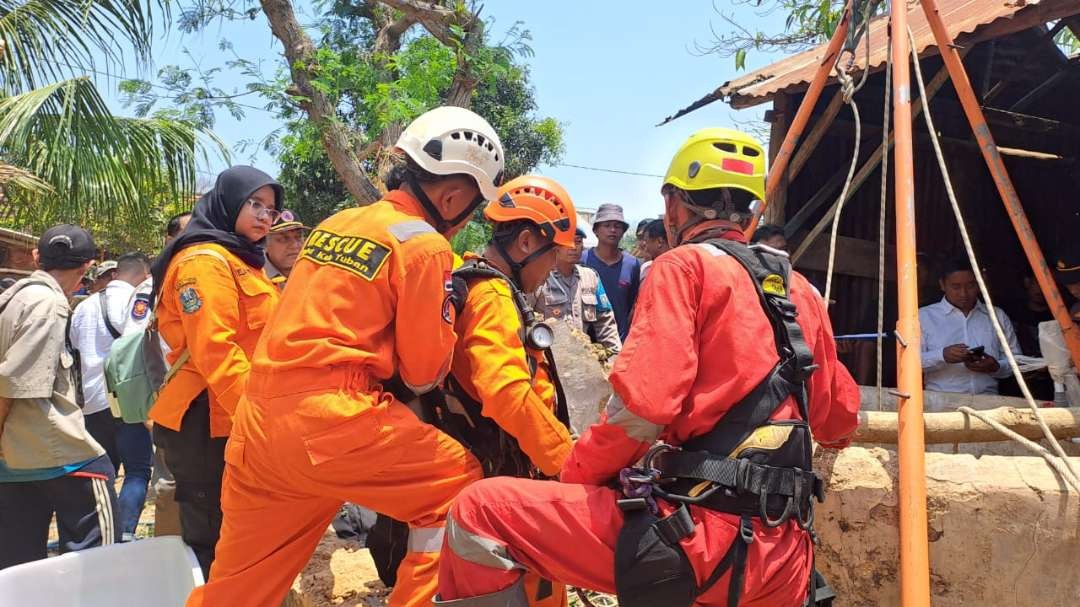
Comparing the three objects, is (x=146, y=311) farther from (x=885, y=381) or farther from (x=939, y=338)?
(x=885, y=381)

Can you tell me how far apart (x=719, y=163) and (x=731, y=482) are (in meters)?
0.97

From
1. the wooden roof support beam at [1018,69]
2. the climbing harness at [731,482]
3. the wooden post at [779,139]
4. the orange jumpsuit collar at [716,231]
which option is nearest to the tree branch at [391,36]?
the wooden post at [779,139]

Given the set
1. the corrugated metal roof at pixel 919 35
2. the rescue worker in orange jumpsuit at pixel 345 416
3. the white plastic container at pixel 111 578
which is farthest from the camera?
the corrugated metal roof at pixel 919 35

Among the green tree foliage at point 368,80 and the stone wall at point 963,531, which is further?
the green tree foliage at point 368,80

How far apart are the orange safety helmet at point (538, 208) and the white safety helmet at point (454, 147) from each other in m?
0.37

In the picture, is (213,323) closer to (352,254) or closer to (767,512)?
(352,254)

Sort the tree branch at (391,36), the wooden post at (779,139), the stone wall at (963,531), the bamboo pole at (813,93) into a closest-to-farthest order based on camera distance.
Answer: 1. the stone wall at (963,531)
2. the bamboo pole at (813,93)
3. the wooden post at (779,139)
4. the tree branch at (391,36)

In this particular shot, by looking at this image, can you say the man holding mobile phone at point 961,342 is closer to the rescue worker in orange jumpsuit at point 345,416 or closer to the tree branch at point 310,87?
the rescue worker in orange jumpsuit at point 345,416

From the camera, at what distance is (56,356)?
3.91 meters

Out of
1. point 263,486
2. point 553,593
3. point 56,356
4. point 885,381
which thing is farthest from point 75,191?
point 885,381

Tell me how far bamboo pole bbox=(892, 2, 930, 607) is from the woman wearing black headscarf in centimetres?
248

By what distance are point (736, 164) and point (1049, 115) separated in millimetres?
7306

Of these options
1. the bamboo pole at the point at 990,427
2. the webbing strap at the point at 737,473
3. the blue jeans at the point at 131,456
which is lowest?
the blue jeans at the point at 131,456

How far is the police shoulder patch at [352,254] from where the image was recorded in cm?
252
